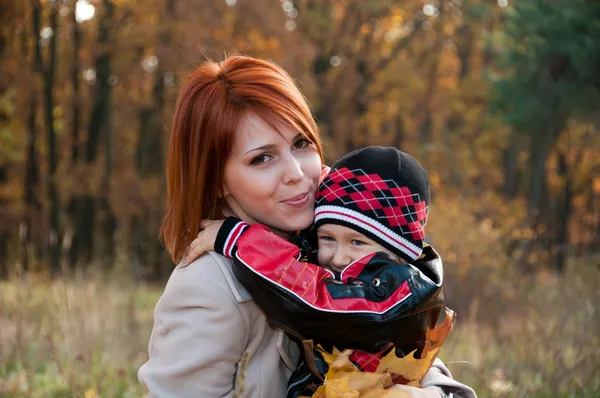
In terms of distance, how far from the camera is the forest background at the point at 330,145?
5324 millimetres

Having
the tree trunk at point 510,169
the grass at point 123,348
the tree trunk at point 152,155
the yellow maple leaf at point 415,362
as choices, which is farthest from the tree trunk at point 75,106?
the yellow maple leaf at point 415,362

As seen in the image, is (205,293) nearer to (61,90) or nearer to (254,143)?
(254,143)

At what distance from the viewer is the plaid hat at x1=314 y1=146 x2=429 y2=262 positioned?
2.25 m

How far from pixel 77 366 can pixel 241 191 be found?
2663 mm

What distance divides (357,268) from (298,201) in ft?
1.04

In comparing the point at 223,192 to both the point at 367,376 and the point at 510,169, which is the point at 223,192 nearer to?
the point at 367,376

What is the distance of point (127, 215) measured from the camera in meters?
17.9

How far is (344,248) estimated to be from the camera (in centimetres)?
229

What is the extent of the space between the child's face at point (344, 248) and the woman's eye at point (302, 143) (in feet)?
0.94

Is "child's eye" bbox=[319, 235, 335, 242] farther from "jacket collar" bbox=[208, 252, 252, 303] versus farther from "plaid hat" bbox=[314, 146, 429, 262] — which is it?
"jacket collar" bbox=[208, 252, 252, 303]

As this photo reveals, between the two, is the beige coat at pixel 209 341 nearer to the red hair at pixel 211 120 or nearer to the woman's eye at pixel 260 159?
the red hair at pixel 211 120

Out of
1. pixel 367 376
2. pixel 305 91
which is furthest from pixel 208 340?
pixel 305 91

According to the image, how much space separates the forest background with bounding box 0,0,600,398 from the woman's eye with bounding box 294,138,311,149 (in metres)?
1.80

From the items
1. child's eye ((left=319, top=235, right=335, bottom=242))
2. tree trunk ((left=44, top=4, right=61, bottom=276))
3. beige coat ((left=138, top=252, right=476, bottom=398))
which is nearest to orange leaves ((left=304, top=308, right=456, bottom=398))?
beige coat ((left=138, top=252, right=476, bottom=398))
